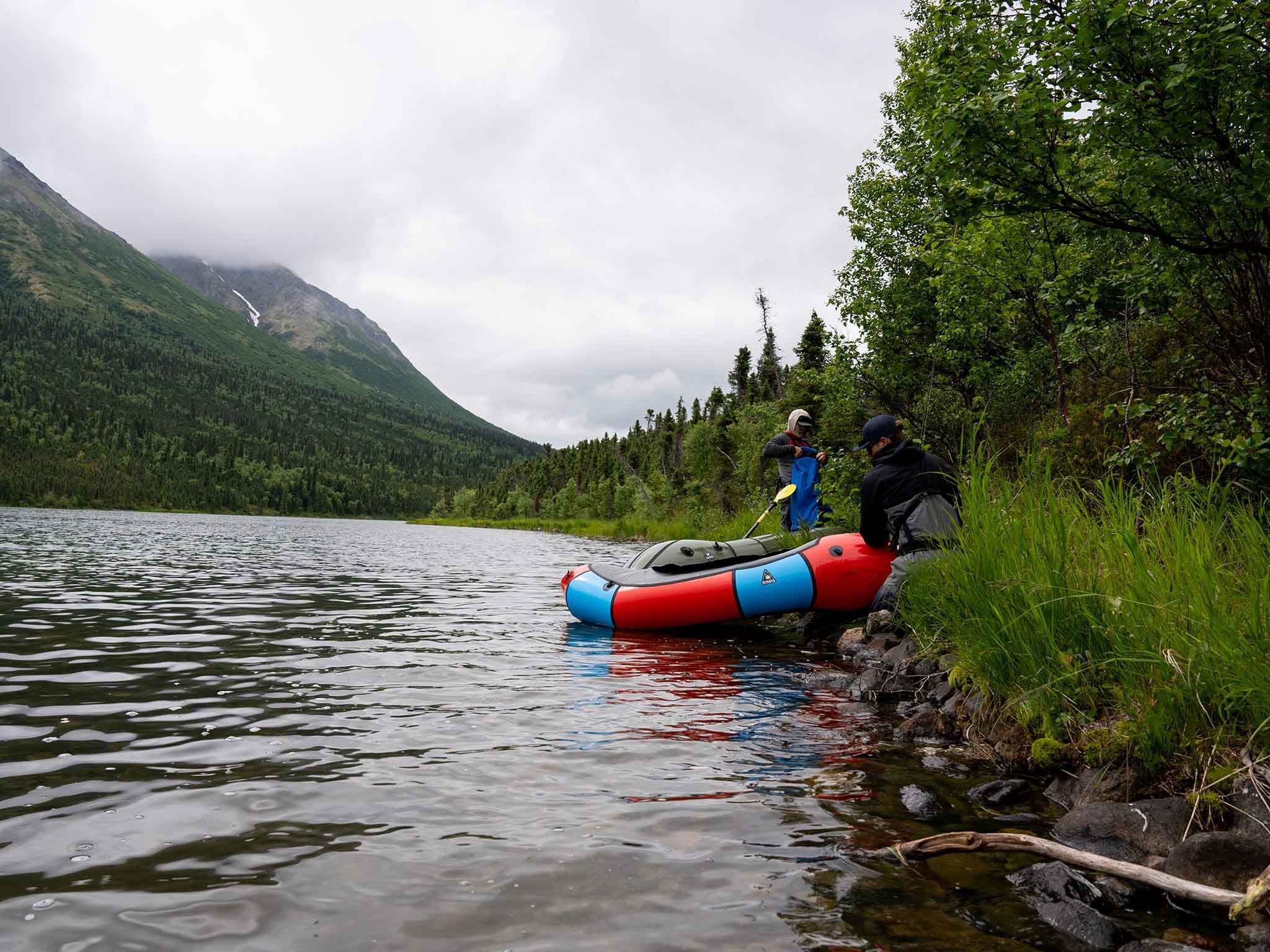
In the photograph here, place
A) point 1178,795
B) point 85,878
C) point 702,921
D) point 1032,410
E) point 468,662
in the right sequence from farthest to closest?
1. point 1032,410
2. point 468,662
3. point 1178,795
4. point 85,878
5. point 702,921

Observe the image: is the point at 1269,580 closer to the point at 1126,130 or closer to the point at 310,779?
the point at 1126,130

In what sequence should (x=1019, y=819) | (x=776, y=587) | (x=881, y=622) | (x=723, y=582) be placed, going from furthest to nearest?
(x=723, y=582), (x=776, y=587), (x=881, y=622), (x=1019, y=819)

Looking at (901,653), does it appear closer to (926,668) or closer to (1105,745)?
(926,668)

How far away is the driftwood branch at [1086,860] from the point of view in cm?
274

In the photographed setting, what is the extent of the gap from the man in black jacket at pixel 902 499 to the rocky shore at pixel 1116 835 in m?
2.74

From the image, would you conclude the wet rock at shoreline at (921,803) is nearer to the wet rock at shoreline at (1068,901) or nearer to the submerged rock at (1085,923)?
the wet rock at shoreline at (1068,901)

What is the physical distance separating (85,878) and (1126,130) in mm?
8352

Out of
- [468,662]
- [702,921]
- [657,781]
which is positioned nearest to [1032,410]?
[468,662]

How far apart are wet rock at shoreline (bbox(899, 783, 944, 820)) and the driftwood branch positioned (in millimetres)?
536

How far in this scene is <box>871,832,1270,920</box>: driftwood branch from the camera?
108 inches

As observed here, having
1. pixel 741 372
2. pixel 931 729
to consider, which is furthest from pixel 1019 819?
pixel 741 372

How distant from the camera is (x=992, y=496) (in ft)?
21.7

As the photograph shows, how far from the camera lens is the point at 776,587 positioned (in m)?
9.89

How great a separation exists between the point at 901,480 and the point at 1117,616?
14.6 feet
